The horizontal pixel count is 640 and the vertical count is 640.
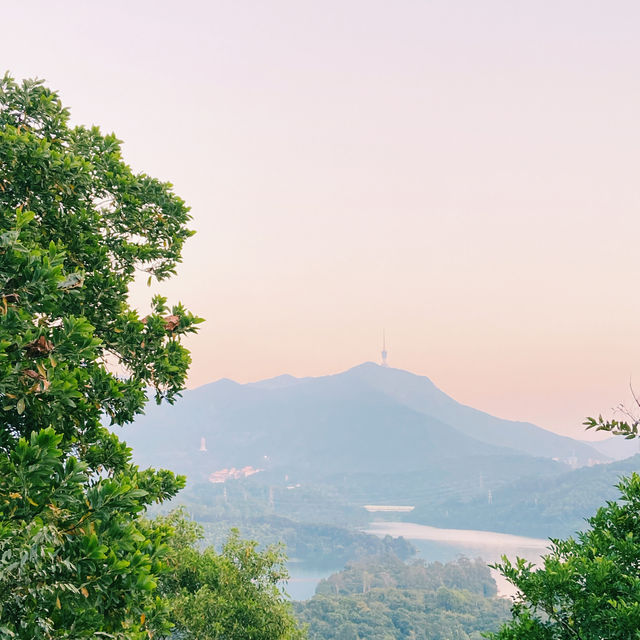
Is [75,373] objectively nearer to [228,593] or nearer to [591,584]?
[591,584]

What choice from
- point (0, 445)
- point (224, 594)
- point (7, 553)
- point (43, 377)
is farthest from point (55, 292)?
point (224, 594)

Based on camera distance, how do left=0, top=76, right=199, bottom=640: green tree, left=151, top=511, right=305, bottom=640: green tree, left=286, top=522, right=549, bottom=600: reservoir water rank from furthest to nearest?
left=286, top=522, right=549, bottom=600: reservoir water
left=151, top=511, right=305, bottom=640: green tree
left=0, top=76, right=199, bottom=640: green tree

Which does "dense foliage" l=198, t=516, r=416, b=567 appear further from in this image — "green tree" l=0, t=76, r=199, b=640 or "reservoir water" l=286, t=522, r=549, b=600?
"green tree" l=0, t=76, r=199, b=640

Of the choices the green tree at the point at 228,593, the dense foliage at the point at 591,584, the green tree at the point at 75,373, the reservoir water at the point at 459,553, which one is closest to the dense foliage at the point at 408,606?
the reservoir water at the point at 459,553

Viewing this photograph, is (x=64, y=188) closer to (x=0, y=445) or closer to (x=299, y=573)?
(x=0, y=445)

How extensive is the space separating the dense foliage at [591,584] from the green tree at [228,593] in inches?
326

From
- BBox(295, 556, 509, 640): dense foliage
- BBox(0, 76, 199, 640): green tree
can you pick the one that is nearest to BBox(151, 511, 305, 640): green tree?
BBox(0, 76, 199, 640): green tree

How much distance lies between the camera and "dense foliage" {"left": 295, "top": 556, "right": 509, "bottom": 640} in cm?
8250

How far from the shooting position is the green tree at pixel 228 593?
13227 millimetres

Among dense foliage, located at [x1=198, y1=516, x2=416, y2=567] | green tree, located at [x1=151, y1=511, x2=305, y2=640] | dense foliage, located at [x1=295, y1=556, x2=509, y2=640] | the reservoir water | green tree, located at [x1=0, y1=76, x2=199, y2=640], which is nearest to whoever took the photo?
green tree, located at [x1=0, y1=76, x2=199, y2=640]

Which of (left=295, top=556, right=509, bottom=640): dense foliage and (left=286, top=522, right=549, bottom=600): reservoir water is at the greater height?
(left=295, top=556, right=509, bottom=640): dense foliage

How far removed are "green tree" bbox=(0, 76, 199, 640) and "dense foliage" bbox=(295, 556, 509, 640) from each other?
67.6 meters

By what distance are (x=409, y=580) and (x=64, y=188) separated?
413 feet

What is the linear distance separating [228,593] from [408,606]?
90.3 m
